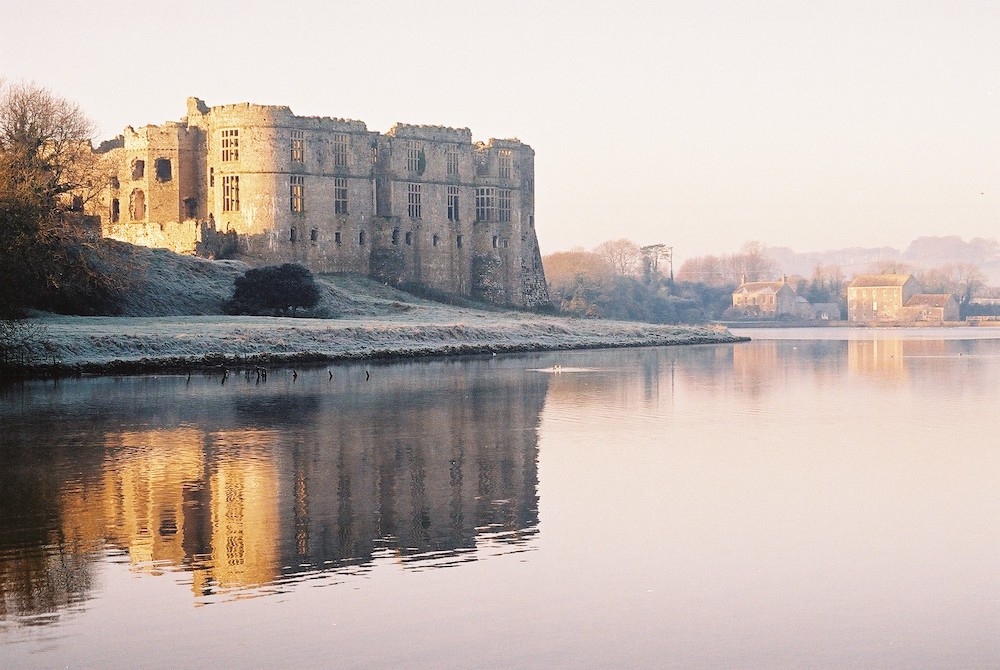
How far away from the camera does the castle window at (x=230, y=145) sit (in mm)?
66562

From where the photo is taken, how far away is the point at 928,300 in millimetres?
145000

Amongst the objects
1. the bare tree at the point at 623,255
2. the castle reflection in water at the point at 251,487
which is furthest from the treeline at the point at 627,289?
the castle reflection in water at the point at 251,487

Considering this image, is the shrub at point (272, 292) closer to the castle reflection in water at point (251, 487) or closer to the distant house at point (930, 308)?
the castle reflection in water at point (251, 487)

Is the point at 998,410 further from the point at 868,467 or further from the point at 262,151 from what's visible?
the point at 262,151

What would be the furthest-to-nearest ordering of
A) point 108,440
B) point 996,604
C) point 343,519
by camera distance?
point 108,440, point 343,519, point 996,604

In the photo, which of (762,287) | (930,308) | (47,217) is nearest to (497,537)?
(47,217)

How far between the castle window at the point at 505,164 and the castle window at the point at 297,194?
1444 centimetres

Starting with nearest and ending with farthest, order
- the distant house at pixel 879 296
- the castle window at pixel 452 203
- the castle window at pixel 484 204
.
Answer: the castle window at pixel 452 203
the castle window at pixel 484 204
the distant house at pixel 879 296

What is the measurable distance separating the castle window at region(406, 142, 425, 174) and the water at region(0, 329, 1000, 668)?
48.3 meters

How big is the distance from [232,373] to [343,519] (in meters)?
23.9

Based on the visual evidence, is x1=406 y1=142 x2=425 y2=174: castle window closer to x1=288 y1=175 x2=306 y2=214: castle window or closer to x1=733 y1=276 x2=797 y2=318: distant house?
x1=288 y1=175 x2=306 y2=214: castle window

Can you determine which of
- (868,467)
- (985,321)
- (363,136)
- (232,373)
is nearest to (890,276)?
(985,321)

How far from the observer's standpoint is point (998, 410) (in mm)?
26375

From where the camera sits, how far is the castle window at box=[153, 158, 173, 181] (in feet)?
222
